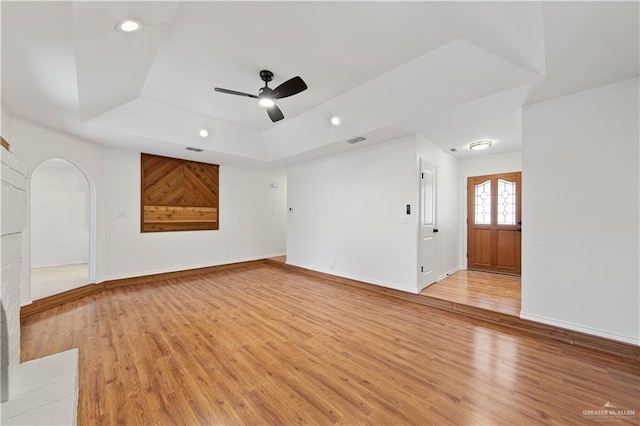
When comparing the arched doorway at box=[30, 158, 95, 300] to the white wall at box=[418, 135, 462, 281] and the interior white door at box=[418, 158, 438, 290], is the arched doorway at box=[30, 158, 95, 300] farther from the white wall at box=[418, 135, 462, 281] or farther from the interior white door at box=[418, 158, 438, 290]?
the white wall at box=[418, 135, 462, 281]

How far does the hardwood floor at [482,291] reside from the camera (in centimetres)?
340

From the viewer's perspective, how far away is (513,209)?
5094 millimetres

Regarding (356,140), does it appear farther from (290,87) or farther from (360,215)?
(290,87)

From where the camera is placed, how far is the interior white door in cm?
414

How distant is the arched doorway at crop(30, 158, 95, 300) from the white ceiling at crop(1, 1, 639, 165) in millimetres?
3125

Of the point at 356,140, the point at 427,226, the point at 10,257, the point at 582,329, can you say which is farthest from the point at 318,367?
the point at 356,140

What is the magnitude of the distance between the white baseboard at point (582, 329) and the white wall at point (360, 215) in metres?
1.44

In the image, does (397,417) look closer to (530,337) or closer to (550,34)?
(530,337)

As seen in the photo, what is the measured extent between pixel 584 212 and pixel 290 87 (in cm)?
332

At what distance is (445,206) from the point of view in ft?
16.6

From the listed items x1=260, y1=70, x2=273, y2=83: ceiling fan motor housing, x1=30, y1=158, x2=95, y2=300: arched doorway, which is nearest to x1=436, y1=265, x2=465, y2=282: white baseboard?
x1=260, y1=70, x2=273, y2=83: ceiling fan motor housing

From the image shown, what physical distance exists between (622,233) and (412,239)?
214 cm

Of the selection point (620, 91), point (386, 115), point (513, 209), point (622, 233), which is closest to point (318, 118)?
point (386, 115)

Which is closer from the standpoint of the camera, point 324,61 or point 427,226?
point 324,61
